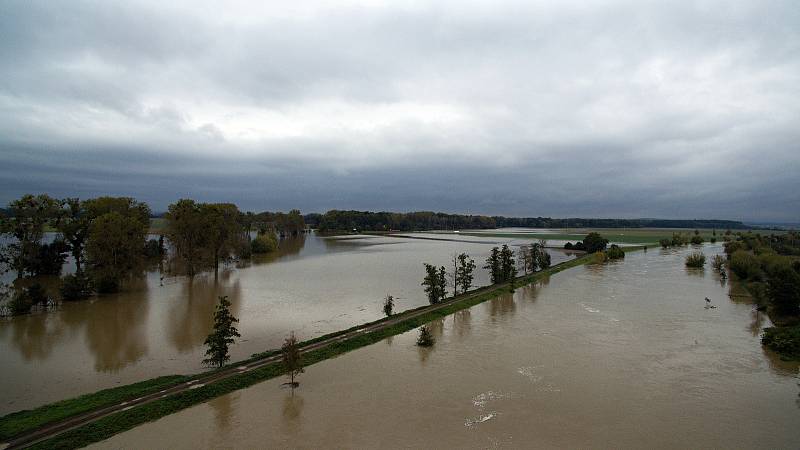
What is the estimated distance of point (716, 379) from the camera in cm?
1585

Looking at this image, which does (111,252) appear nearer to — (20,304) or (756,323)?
(20,304)

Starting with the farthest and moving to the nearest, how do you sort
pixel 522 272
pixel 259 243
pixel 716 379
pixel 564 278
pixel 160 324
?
pixel 259 243 < pixel 522 272 < pixel 564 278 < pixel 160 324 < pixel 716 379

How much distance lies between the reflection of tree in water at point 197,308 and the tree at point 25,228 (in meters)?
12.5

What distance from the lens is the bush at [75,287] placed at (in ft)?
91.7

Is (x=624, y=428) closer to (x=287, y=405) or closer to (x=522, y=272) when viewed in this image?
(x=287, y=405)

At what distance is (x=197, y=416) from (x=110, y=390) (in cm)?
378

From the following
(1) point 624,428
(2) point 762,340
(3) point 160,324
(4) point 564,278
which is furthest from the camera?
(4) point 564,278

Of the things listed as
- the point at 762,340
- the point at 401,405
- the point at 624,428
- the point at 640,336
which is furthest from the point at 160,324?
the point at 762,340

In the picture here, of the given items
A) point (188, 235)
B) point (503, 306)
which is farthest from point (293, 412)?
point (188, 235)

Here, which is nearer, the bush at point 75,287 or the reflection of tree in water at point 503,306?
the reflection of tree in water at point 503,306

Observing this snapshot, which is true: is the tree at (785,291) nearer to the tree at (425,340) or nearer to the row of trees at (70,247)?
the tree at (425,340)

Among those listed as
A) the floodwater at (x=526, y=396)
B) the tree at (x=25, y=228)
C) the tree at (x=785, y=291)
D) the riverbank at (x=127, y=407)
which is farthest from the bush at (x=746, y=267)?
the tree at (x=25, y=228)

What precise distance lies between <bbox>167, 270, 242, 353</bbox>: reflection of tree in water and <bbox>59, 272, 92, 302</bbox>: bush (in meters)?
5.98

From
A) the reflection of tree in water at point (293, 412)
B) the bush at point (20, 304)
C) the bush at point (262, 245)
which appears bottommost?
the reflection of tree in water at point (293, 412)
